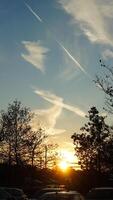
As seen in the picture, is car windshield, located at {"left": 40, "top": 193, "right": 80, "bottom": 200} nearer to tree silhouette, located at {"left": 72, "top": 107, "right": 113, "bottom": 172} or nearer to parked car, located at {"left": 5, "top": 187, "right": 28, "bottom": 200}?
parked car, located at {"left": 5, "top": 187, "right": 28, "bottom": 200}

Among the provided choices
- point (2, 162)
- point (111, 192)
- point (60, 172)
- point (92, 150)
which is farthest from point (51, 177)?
point (111, 192)

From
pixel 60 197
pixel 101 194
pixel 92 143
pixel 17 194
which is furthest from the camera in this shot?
pixel 92 143

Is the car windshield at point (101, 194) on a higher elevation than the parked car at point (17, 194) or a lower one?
lower

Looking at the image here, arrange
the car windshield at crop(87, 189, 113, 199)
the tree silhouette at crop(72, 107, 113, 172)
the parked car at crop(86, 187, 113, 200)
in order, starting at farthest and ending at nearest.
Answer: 1. the tree silhouette at crop(72, 107, 113, 172)
2. the car windshield at crop(87, 189, 113, 199)
3. the parked car at crop(86, 187, 113, 200)

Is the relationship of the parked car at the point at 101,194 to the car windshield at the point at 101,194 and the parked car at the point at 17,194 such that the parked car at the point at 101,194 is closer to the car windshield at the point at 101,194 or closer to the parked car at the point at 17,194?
the car windshield at the point at 101,194

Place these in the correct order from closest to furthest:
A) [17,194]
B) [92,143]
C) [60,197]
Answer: [60,197], [17,194], [92,143]

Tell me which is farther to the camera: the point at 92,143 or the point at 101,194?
the point at 92,143

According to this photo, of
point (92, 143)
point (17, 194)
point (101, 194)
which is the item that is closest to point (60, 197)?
point (101, 194)

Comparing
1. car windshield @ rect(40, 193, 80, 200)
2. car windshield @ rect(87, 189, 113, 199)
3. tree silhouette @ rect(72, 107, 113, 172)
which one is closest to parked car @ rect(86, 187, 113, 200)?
car windshield @ rect(87, 189, 113, 199)

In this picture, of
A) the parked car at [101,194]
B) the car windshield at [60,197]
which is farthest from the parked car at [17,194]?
the car windshield at [60,197]

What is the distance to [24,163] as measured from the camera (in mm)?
69750

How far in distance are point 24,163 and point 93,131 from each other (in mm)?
15468

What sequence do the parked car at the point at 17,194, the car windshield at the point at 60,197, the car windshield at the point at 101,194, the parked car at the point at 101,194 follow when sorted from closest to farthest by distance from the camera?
1. the car windshield at the point at 60,197
2. the parked car at the point at 101,194
3. the car windshield at the point at 101,194
4. the parked car at the point at 17,194

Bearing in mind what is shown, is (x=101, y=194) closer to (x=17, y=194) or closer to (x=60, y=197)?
(x=60, y=197)
